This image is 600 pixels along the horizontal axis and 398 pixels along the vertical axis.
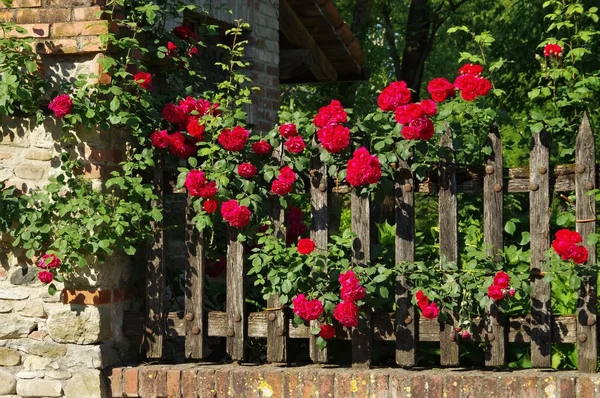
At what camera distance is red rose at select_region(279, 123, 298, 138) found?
514cm

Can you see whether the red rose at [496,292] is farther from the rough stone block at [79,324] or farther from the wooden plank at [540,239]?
the rough stone block at [79,324]

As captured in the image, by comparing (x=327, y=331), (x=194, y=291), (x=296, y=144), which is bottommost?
(x=327, y=331)

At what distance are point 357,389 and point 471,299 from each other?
2.46 ft

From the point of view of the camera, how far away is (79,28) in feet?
17.4

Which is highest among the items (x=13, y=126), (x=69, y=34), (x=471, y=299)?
(x=69, y=34)

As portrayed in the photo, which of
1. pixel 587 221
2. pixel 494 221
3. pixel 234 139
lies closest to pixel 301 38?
pixel 234 139

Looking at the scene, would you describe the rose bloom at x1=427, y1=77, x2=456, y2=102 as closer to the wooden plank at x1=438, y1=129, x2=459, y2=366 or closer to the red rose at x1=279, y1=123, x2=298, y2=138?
the wooden plank at x1=438, y1=129, x2=459, y2=366

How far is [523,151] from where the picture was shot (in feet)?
46.0

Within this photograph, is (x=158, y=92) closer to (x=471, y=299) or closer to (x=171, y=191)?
(x=171, y=191)

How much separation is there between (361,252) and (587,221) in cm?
117

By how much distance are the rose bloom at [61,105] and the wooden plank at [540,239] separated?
2449 mm

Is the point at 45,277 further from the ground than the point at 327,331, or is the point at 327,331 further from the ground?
the point at 45,277

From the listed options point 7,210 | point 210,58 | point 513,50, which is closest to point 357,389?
point 7,210

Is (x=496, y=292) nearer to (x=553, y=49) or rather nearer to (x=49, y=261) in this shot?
(x=553, y=49)
